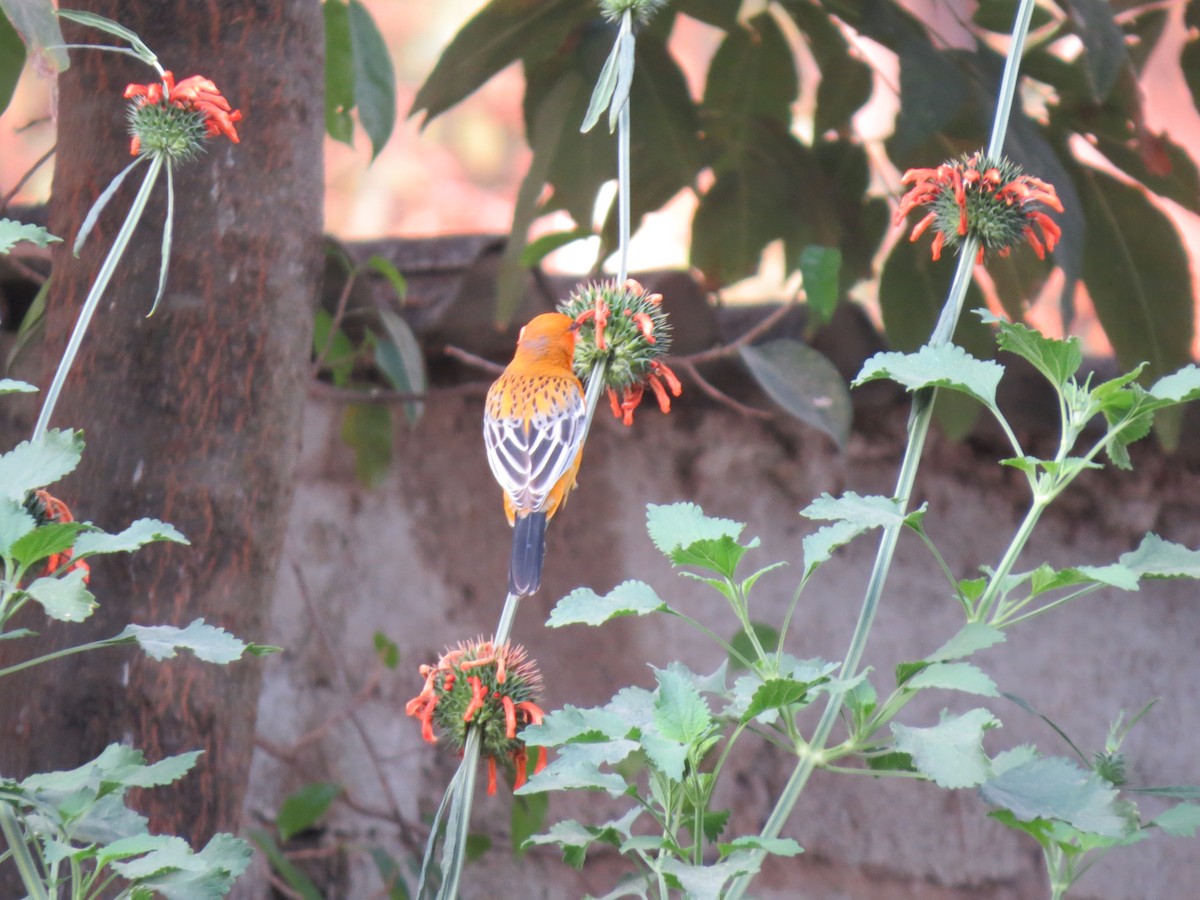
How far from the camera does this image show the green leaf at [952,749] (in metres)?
0.78

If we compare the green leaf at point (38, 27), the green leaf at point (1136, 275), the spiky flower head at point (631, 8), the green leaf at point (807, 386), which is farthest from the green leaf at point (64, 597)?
the green leaf at point (1136, 275)

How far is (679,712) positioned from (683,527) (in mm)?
134

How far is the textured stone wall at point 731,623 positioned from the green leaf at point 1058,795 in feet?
5.19

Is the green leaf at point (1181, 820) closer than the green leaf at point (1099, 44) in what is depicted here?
Yes

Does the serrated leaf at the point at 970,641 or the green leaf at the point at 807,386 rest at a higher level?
the green leaf at the point at 807,386

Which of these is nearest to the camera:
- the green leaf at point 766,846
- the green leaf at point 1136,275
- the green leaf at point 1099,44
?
the green leaf at point 766,846

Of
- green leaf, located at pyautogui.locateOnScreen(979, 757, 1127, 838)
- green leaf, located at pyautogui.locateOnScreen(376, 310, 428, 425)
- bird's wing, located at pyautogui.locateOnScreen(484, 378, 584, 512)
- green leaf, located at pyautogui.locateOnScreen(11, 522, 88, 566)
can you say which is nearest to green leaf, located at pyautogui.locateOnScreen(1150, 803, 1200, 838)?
green leaf, located at pyautogui.locateOnScreen(979, 757, 1127, 838)

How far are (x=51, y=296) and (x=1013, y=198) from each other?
1.14 metres

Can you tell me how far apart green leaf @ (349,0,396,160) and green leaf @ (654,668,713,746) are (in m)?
1.31

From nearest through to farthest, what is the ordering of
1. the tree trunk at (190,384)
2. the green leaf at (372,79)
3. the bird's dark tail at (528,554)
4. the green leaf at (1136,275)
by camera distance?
1. the bird's dark tail at (528,554)
2. the tree trunk at (190,384)
3. the green leaf at (372,79)
4. the green leaf at (1136,275)

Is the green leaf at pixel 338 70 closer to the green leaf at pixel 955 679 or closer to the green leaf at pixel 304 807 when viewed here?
the green leaf at pixel 304 807

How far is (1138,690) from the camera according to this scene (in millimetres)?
2410

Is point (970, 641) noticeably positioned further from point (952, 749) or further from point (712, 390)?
point (712, 390)

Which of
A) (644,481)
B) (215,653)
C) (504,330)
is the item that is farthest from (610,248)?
(215,653)
